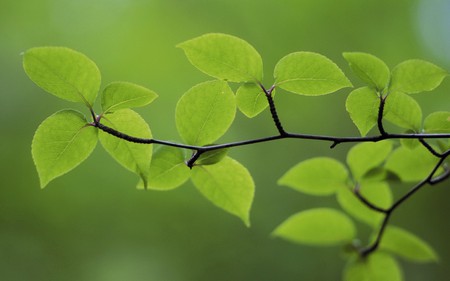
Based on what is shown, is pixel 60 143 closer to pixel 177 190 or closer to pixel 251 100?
pixel 251 100

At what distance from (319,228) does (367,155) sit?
0.13m

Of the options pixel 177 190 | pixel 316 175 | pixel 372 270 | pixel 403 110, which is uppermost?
pixel 403 110

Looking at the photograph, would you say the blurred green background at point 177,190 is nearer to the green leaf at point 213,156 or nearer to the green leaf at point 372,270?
the green leaf at point 372,270

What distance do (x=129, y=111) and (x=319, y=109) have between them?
1.29m

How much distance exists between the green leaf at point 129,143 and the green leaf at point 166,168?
2 cm

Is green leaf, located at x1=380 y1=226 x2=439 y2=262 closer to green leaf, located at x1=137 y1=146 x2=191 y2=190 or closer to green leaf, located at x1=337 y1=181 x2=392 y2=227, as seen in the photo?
green leaf, located at x1=337 y1=181 x2=392 y2=227

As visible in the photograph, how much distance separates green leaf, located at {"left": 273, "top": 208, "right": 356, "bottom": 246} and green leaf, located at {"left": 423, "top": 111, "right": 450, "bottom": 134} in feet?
0.65

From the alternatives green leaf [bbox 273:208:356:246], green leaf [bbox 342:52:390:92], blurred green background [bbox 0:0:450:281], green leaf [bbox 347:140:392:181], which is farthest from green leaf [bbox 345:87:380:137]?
blurred green background [bbox 0:0:450:281]

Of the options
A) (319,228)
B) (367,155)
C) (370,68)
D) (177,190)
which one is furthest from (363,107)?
(177,190)

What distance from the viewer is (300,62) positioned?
0.35 metres

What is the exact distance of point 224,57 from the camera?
1.12 ft

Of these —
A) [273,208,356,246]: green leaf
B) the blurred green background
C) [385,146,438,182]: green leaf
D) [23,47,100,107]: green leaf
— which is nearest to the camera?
[23,47,100,107]: green leaf

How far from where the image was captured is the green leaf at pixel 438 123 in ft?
1.26

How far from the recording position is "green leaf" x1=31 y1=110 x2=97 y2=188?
0.34 metres
